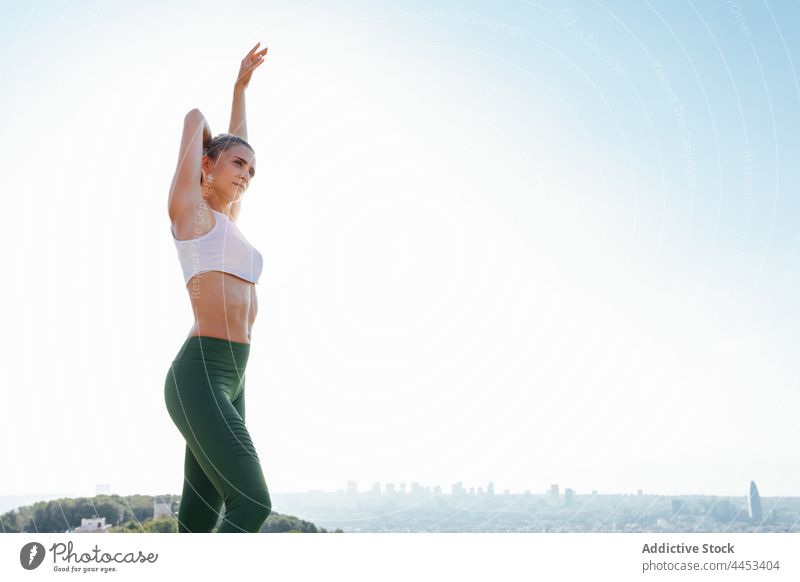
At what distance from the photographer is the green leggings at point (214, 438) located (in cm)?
290

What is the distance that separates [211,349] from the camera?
3361mm

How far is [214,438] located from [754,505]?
480 centimetres

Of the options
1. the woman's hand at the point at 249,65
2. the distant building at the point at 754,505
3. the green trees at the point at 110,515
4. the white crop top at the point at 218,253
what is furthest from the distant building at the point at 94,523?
the distant building at the point at 754,505

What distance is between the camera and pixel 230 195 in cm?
384

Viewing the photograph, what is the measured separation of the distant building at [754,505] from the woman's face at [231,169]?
4.11m

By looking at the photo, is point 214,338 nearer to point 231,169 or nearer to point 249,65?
point 231,169

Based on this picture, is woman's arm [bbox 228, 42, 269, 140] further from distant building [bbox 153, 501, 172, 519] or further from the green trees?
distant building [bbox 153, 501, 172, 519]

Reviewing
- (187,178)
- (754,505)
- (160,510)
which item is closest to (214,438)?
(187,178)

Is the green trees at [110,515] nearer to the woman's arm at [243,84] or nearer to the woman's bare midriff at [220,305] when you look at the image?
the woman's bare midriff at [220,305]

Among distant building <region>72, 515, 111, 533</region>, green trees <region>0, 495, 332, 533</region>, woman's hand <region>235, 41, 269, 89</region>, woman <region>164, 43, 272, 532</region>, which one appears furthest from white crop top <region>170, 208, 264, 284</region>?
distant building <region>72, 515, 111, 533</region>

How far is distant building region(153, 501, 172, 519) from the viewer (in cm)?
544

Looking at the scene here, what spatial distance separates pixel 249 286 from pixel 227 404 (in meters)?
0.77
